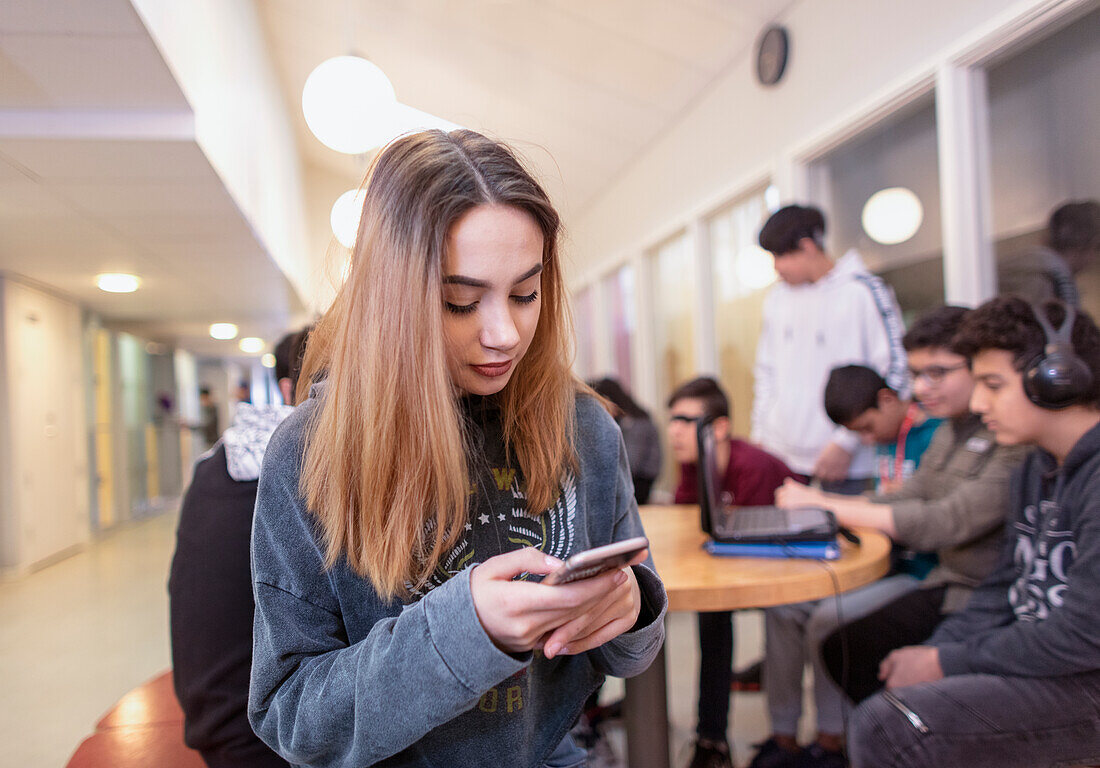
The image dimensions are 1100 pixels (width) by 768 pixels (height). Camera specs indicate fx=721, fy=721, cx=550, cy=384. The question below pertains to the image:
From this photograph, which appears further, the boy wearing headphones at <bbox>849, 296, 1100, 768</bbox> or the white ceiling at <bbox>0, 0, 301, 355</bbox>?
the white ceiling at <bbox>0, 0, 301, 355</bbox>

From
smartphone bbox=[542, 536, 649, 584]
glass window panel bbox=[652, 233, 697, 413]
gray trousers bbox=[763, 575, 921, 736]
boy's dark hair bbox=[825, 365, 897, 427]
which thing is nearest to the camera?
smartphone bbox=[542, 536, 649, 584]

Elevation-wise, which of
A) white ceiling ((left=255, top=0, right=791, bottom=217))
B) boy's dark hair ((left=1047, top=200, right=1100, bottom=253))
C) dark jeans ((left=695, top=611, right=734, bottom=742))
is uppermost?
white ceiling ((left=255, top=0, right=791, bottom=217))

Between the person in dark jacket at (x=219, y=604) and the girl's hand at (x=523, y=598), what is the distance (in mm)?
666

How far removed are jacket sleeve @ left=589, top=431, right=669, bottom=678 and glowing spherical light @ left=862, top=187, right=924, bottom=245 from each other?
2431 millimetres

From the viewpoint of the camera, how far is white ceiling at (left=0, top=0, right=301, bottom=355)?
6.68 feet

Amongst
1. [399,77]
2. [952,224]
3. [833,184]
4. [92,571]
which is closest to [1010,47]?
[952,224]

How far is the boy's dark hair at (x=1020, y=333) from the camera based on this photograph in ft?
4.42

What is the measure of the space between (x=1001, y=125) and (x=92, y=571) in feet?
18.2

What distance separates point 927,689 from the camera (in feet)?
4.05

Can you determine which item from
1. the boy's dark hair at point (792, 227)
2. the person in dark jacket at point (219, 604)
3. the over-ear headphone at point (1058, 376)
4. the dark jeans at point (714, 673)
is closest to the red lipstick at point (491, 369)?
the person in dark jacket at point (219, 604)

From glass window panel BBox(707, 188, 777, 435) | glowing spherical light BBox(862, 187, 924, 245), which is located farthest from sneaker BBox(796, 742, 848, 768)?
glass window panel BBox(707, 188, 777, 435)

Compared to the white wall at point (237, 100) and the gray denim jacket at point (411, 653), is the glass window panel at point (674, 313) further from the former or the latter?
the gray denim jacket at point (411, 653)

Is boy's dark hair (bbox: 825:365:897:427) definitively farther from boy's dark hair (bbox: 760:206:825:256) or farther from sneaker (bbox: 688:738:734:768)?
sneaker (bbox: 688:738:734:768)

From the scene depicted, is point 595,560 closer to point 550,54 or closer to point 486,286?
point 486,286
